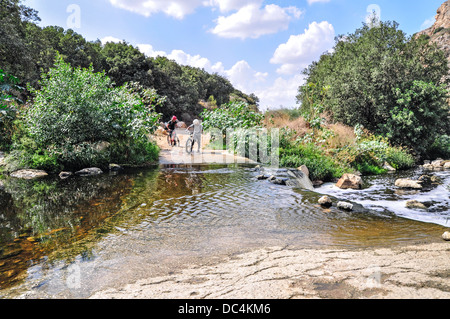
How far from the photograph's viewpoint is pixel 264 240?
4535 millimetres

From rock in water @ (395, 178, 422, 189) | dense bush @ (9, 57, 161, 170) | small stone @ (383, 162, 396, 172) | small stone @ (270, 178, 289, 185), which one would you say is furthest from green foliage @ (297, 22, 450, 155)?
dense bush @ (9, 57, 161, 170)

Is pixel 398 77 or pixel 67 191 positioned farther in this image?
pixel 398 77

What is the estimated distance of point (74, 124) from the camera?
10859 mm

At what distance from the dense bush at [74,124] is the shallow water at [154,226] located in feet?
7.17

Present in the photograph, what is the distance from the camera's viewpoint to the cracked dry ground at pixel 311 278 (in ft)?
8.66

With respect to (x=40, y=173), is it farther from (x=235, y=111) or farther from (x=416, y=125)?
(x=416, y=125)

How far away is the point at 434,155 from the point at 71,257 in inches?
1042

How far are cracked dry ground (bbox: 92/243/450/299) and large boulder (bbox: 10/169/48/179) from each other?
974 centimetres

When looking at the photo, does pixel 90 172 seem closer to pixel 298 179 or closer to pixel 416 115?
pixel 298 179

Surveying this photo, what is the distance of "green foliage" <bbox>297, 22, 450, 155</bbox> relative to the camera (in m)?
19.1

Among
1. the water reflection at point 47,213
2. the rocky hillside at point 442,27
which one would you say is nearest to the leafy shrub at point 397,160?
the water reflection at point 47,213

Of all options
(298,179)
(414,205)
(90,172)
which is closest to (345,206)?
(414,205)

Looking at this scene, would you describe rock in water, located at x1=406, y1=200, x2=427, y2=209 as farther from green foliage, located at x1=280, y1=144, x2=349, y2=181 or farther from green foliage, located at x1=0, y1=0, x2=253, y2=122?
green foliage, located at x1=0, y1=0, x2=253, y2=122
